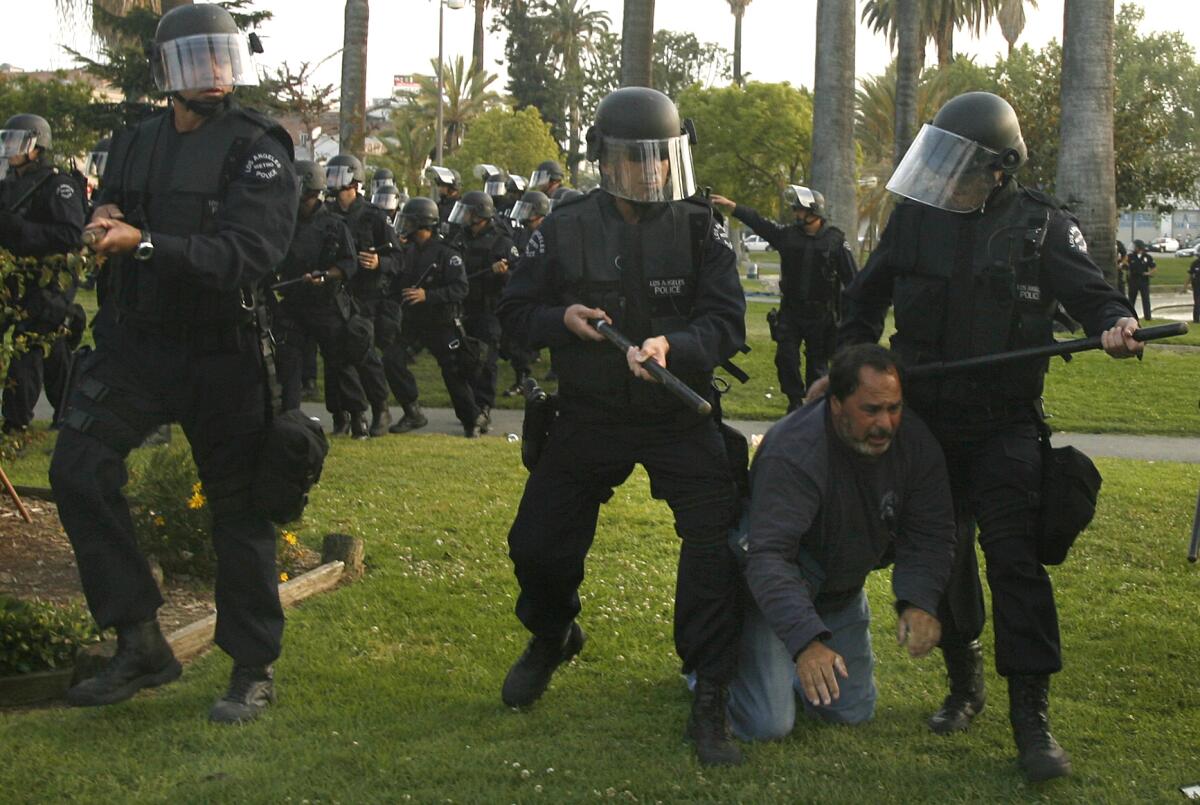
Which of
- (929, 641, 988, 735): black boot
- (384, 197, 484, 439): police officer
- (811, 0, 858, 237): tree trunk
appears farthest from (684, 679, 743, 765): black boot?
(811, 0, 858, 237): tree trunk

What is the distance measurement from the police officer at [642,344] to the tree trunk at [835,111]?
47.5 feet

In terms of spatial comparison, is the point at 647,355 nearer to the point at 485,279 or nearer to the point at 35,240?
the point at 35,240

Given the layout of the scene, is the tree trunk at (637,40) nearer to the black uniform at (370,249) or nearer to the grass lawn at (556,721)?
the black uniform at (370,249)

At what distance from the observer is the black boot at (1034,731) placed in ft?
14.8

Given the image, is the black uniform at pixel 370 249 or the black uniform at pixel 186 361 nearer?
the black uniform at pixel 186 361

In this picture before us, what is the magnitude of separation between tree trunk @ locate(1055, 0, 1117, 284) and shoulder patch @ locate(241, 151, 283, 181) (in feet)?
43.2

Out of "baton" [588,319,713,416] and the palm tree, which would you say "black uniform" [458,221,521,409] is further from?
the palm tree

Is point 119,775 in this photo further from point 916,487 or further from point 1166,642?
point 1166,642

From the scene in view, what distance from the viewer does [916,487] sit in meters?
4.70

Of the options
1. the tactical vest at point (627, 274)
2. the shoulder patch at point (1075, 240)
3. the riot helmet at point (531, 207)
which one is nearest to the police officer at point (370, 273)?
the riot helmet at point (531, 207)

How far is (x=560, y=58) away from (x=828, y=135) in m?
58.8

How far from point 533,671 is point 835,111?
14915mm

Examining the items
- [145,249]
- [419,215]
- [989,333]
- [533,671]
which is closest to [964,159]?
[989,333]

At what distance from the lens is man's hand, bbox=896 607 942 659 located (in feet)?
14.4
